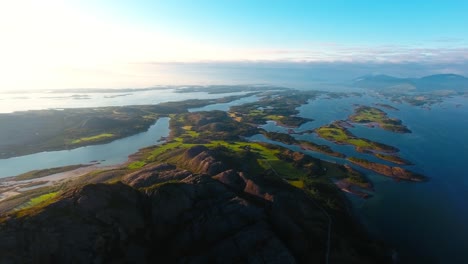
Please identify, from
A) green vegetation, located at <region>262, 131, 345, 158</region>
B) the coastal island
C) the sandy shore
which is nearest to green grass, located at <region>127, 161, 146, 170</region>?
the sandy shore

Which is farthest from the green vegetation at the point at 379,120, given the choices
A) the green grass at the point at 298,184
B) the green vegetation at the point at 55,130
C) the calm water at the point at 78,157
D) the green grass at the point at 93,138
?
the green grass at the point at 93,138

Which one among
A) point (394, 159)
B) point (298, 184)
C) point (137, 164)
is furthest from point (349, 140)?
point (137, 164)

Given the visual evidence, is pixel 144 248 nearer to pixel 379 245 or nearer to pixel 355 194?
pixel 379 245

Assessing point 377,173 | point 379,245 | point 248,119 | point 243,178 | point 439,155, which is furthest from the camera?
point 248,119

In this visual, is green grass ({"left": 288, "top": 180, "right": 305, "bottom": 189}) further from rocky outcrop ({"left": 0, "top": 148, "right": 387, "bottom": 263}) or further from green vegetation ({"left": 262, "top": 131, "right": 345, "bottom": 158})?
green vegetation ({"left": 262, "top": 131, "right": 345, "bottom": 158})

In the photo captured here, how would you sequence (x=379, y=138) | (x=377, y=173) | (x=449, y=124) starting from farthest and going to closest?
(x=449, y=124)
(x=379, y=138)
(x=377, y=173)

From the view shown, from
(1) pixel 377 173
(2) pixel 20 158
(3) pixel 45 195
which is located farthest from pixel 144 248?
(2) pixel 20 158
